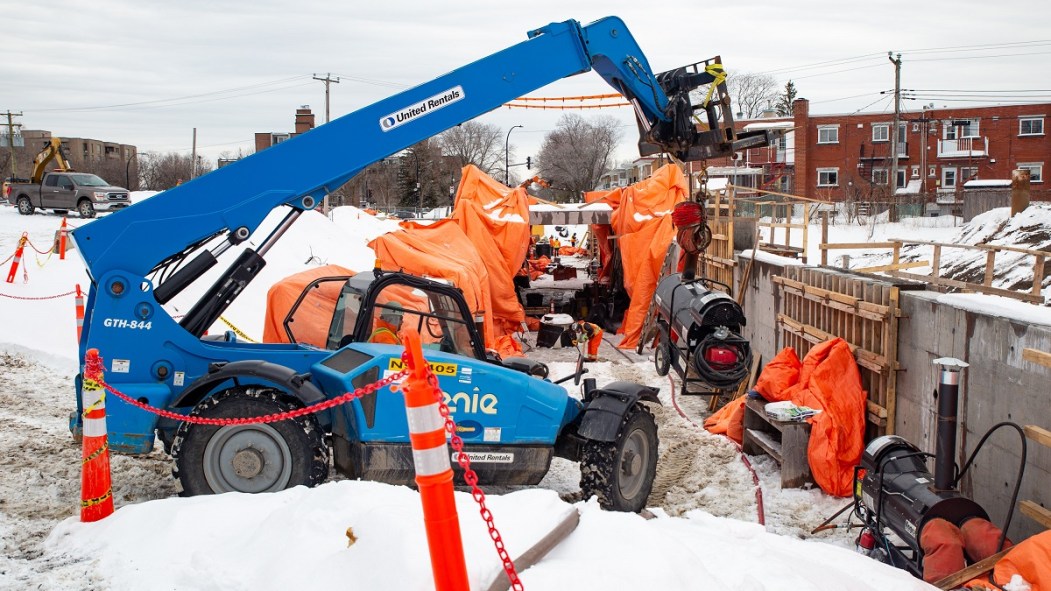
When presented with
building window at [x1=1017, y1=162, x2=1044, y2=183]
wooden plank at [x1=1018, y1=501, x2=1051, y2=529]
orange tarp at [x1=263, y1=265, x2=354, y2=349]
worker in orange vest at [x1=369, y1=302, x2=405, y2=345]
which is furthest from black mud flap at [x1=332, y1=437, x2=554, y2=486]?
building window at [x1=1017, y1=162, x2=1044, y2=183]

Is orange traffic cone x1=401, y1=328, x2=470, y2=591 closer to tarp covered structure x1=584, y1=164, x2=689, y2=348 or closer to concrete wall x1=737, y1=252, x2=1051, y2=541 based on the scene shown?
concrete wall x1=737, y1=252, x2=1051, y2=541

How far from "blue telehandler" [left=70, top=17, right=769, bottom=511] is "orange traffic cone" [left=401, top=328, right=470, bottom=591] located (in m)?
3.04

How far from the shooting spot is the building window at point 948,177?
176 feet

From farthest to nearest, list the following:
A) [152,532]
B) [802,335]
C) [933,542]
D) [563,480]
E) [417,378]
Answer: [802,335], [563,480], [933,542], [152,532], [417,378]

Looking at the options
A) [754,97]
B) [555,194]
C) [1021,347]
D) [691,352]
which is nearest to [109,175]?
[555,194]

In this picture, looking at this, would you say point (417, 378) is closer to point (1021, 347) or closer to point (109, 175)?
point (1021, 347)

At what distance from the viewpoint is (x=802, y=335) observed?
10.2m

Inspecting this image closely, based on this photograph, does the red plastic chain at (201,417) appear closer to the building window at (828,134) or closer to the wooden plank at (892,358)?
the wooden plank at (892,358)

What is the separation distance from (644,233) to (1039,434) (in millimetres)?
12797

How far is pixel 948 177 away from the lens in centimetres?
5384

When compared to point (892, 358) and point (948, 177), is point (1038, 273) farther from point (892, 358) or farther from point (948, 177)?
point (948, 177)

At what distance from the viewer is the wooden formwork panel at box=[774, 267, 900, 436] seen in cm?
795

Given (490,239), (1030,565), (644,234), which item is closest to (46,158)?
(490,239)

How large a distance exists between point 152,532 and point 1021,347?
222 inches
